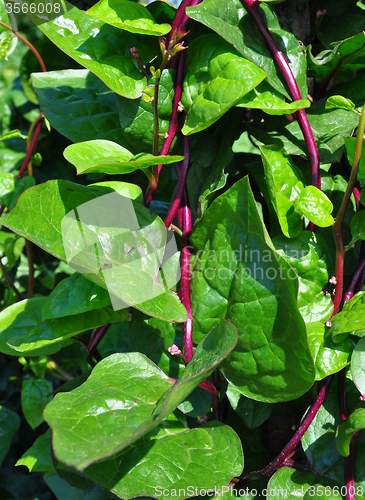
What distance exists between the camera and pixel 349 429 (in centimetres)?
55

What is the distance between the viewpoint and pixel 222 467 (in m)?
0.57

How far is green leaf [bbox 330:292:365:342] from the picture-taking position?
549mm

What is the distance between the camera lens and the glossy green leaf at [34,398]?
0.93 m

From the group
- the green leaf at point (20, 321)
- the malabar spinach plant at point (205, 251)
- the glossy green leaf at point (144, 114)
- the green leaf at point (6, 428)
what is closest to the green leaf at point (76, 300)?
the malabar spinach plant at point (205, 251)

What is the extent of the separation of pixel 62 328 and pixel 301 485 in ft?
1.43

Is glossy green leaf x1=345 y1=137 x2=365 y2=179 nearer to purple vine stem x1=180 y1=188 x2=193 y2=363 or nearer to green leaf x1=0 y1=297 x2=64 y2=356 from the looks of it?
purple vine stem x1=180 y1=188 x2=193 y2=363

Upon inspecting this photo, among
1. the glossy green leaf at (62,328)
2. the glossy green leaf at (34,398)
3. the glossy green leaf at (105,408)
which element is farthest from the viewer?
the glossy green leaf at (34,398)

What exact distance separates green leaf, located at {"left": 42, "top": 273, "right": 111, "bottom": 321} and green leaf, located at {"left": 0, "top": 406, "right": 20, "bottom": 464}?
0.55 m

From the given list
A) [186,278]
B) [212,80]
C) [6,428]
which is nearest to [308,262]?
[186,278]

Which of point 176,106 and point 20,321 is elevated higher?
point 176,106

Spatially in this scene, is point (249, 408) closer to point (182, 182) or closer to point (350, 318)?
point (350, 318)

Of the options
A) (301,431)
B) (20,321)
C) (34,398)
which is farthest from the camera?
(34,398)

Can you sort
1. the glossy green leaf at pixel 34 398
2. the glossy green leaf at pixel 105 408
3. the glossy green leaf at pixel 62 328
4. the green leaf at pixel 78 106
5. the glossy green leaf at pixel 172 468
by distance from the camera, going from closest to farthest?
the glossy green leaf at pixel 105 408
the glossy green leaf at pixel 172 468
the glossy green leaf at pixel 62 328
the green leaf at pixel 78 106
the glossy green leaf at pixel 34 398

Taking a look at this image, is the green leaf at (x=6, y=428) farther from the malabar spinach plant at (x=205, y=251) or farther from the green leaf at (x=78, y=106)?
the green leaf at (x=78, y=106)
